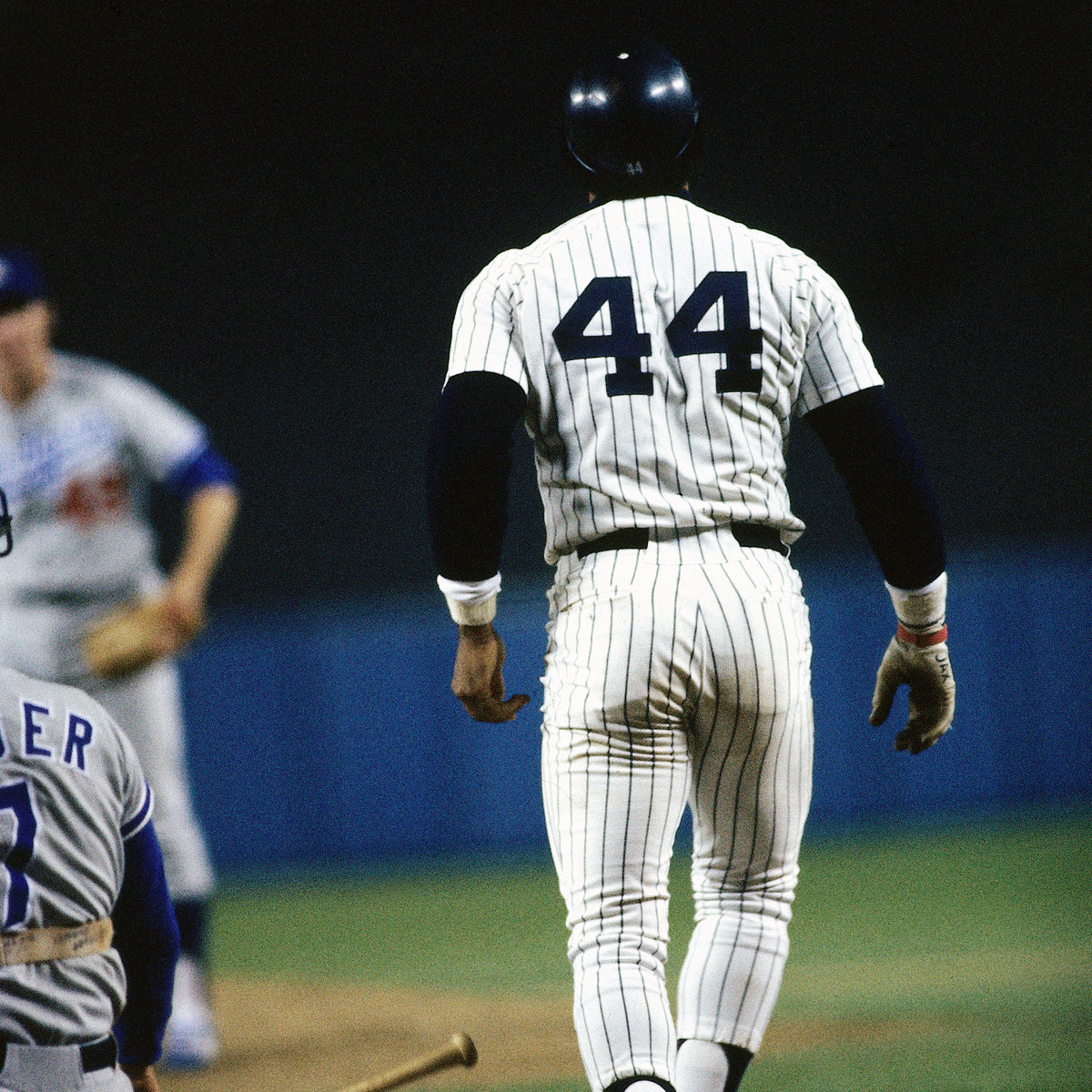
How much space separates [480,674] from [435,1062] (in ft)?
1.98

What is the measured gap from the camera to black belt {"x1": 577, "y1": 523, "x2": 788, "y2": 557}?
1.90 m

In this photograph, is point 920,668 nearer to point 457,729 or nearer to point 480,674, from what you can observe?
point 480,674

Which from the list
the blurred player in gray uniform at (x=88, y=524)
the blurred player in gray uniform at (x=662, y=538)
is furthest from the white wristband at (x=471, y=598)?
the blurred player in gray uniform at (x=88, y=524)

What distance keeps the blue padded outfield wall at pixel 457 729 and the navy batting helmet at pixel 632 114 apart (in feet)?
16.4

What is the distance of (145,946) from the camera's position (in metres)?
1.84

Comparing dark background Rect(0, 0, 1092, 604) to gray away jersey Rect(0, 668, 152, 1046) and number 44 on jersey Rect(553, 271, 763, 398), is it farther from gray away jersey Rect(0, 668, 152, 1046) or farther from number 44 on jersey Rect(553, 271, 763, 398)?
gray away jersey Rect(0, 668, 152, 1046)

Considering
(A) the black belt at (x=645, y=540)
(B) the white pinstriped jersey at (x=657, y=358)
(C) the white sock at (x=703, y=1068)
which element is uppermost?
(B) the white pinstriped jersey at (x=657, y=358)

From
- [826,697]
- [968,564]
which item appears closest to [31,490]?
[826,697]

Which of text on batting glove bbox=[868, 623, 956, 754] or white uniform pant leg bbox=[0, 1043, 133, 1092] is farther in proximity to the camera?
text on batting glove bbox=[868, 623, 956, 754]

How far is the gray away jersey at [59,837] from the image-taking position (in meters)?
1.63

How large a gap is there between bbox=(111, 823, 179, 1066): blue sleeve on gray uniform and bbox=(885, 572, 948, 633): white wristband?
98 cm

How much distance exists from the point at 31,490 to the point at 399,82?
223 inches

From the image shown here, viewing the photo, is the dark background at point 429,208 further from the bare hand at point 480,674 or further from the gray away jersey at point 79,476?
the bare hand at point 480,674

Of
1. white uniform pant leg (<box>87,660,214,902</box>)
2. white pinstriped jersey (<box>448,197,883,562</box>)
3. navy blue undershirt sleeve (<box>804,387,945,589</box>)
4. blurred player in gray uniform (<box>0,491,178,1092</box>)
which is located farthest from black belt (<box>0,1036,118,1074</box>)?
white uniform pant leg (<box>87,660,214,902</box>)
